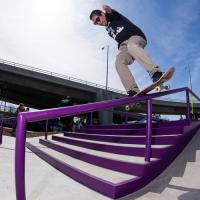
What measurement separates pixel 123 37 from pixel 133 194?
273 centimetres

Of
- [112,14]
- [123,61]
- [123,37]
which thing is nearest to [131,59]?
[123,61]

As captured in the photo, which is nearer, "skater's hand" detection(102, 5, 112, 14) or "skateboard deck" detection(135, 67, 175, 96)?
"skateboard deck" detection(135, 67, 175, 96)

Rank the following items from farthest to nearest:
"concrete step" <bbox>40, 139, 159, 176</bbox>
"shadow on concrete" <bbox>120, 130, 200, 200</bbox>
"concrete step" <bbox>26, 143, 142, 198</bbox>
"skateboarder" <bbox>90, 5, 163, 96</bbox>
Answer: "skateboarder" <bbox>90, 5, 163, 96</bbox> < "concrete step" <bbox>40, 139, 159, 176</bbox> < "concrete step" <bbox>26, 143, 142, 198</bbox> < "shadow on concrete" <bbox>120, 130, 200, 200</bbox>

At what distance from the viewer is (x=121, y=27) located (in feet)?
16.1

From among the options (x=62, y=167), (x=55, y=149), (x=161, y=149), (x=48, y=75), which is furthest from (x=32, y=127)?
(x=48, y=75)

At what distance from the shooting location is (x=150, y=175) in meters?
3.59

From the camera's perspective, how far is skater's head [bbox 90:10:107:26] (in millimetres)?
4934

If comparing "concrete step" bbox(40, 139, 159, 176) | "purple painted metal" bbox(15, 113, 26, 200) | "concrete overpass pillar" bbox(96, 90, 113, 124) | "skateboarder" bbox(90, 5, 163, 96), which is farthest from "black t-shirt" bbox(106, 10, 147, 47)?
"concrete overpass pillar" bbox(96, 90, 113, 124)

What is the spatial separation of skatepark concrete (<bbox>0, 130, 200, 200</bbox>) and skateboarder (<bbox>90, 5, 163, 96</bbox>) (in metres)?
1.54

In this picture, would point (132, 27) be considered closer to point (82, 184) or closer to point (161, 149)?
point (161, 149)

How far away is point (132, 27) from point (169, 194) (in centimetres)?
292

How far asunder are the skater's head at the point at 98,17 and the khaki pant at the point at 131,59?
545 millimetres

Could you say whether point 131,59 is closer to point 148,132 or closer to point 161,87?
point 161,87

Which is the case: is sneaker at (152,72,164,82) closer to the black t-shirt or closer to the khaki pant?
the khaki pant
